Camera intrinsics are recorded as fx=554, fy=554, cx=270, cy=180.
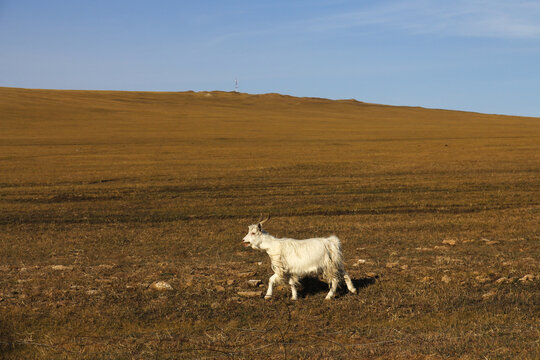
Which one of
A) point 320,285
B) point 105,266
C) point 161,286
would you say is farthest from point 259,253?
point 161,286

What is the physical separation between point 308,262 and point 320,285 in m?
1.14

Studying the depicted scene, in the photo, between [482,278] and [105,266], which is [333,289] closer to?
[482,278]

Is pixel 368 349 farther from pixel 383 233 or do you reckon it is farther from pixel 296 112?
pixel 296 112

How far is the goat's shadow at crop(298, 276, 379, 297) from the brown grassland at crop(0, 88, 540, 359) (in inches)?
2.3

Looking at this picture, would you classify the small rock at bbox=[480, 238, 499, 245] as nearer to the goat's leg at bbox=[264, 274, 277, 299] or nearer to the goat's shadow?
the goat's shadow

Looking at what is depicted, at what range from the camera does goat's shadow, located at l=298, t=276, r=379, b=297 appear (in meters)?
10.2

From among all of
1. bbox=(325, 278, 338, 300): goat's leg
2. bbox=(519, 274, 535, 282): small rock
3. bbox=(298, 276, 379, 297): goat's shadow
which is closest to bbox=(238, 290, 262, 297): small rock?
bbox=(298, 276, 379, 297): goat's shadow

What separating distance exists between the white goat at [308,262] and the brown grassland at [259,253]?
378 mm

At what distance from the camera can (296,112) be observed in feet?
349

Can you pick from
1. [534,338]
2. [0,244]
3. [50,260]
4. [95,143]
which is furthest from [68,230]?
Result: [95,143]

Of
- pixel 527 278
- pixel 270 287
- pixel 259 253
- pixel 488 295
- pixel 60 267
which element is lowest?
pixel 60 267

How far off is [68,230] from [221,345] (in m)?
13.3

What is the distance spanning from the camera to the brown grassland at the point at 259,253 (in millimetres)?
7793

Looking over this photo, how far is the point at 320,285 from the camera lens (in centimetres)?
1070
